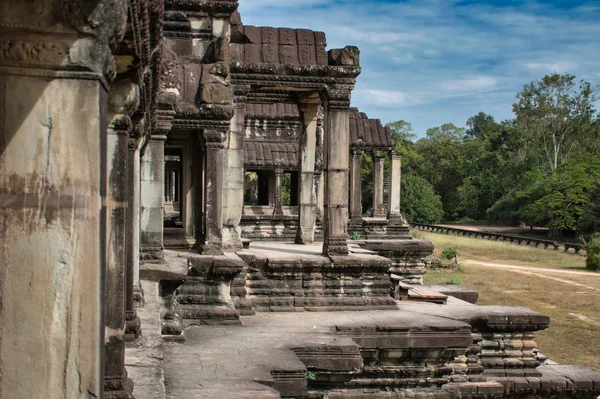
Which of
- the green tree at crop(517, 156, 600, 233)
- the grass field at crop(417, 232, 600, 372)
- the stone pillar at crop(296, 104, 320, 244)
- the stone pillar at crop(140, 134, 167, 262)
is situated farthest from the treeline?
the stone pillar at crop(140, 134, 167, 262)

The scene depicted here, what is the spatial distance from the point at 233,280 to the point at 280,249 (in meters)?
2.20

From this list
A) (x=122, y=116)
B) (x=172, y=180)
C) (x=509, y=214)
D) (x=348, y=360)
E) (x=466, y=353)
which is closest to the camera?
(x=122, y=116)

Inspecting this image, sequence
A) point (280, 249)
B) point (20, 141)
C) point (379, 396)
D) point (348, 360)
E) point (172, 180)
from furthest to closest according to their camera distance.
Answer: point (172, 180), point (280, 249), point (379, 396), point (348, 360), point (20, 141)

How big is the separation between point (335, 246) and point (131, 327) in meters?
5.73

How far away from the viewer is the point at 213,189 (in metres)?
9.85

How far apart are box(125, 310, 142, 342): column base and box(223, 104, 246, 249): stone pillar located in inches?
231

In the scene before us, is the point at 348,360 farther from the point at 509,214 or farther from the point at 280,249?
the point at 509,214

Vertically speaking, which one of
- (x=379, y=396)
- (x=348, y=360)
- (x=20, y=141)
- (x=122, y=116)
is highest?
(x=122, y=116)

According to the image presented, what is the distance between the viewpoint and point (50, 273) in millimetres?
2572

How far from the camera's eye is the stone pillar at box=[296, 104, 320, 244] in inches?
553

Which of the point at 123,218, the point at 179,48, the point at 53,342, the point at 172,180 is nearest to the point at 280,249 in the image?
the point at 179,48

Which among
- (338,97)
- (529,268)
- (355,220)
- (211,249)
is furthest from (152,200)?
(529,268)

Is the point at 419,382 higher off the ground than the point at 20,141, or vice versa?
the point at 20,141

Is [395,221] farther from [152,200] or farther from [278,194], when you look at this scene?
[152,200]
